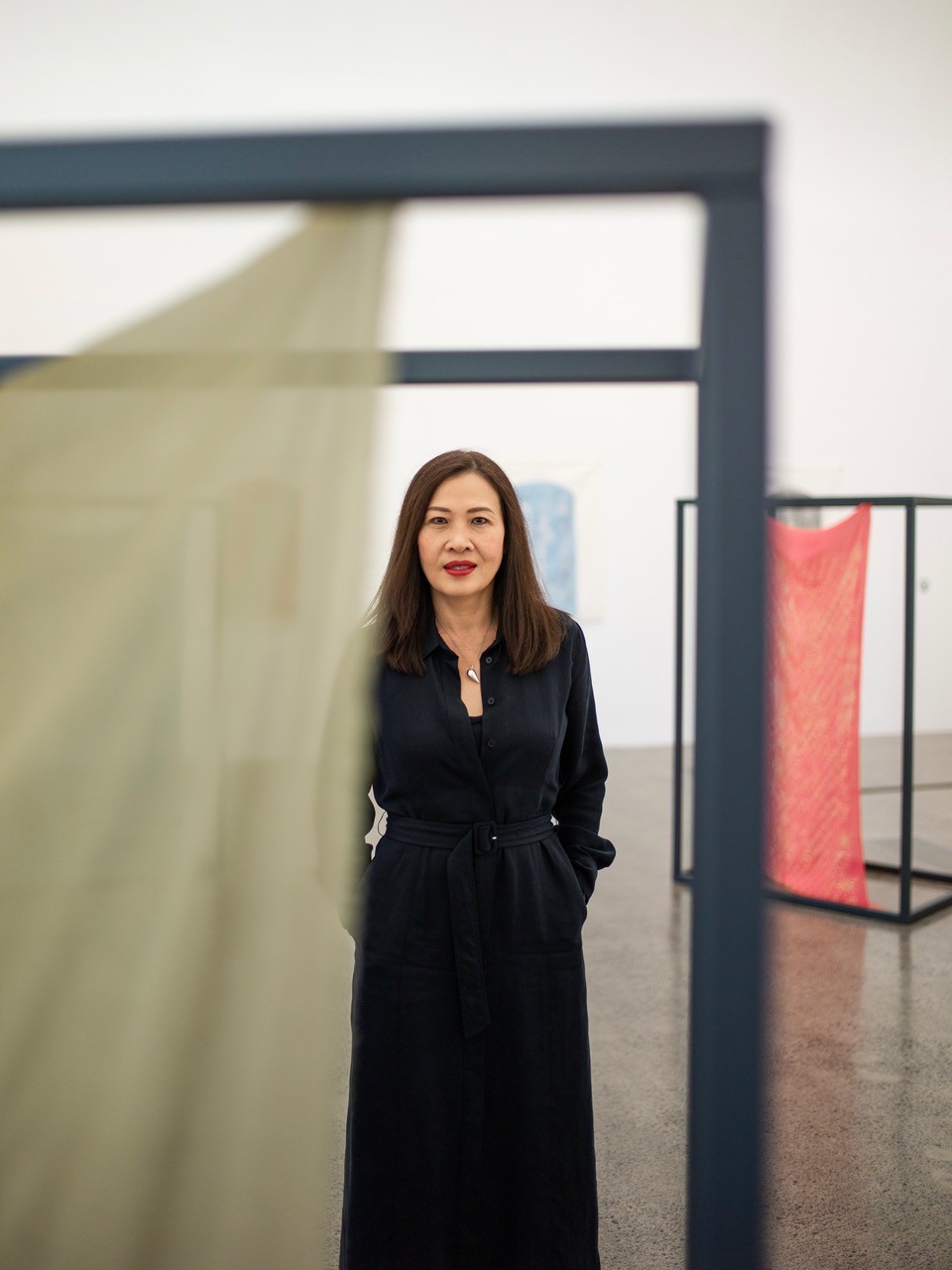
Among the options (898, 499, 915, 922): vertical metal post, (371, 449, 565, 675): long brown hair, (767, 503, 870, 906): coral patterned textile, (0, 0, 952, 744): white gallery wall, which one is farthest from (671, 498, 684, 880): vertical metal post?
(371, 449, 565, 675): long brown hair

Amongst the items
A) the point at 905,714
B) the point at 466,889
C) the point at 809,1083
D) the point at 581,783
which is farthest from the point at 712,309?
the point at 905,714

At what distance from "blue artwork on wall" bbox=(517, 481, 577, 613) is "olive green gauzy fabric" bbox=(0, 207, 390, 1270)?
743 cm

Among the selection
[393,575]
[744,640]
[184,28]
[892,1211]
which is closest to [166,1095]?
[744,640]

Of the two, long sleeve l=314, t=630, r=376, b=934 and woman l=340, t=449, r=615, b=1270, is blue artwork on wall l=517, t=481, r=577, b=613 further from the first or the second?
long sleeve l=314, t=630, r=376, b=934

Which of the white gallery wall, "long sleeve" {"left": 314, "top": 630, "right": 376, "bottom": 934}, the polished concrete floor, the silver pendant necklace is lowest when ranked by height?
the polished concrete floor

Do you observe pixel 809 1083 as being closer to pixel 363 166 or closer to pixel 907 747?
pixel 907 747

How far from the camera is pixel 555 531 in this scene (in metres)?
8.66

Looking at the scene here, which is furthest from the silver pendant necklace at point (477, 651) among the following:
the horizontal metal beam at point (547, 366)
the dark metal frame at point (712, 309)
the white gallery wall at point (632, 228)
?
the white gallery wall at point (632, 228)

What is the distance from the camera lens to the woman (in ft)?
5.61

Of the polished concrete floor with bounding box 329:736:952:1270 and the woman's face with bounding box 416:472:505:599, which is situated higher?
the woman's face with bounding box 416:472:505:599

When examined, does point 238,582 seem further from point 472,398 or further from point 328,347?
point 472,398

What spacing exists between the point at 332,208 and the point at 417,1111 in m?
1.32

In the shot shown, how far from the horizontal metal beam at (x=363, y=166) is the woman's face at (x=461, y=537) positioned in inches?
28.5

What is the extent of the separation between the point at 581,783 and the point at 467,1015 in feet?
1.57
